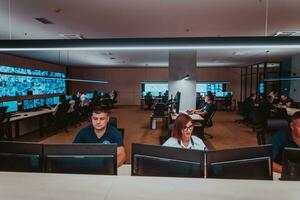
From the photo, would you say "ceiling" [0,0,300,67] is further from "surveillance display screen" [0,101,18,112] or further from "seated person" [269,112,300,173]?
"seated person" [269,112,300,173]

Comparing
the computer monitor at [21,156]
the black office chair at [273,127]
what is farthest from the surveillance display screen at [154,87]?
the computer monitor at [21,156]

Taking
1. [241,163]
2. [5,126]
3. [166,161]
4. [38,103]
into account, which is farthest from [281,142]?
[38,103]

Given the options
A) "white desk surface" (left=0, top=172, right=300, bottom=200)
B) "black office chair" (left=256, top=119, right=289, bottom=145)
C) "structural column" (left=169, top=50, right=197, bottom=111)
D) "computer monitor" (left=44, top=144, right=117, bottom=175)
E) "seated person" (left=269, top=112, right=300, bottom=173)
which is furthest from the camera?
"structural column" (left=169, top=50, right=197, bottom=111)

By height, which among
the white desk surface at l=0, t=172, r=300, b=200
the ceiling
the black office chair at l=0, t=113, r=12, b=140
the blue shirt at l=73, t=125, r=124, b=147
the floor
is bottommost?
the floor

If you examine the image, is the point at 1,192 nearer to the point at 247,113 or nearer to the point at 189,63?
the point at 189,63

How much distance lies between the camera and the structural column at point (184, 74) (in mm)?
6501

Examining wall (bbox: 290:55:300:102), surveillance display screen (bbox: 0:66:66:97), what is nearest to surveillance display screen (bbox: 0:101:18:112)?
surveillance display screen (bbox: 0:66:66:97)

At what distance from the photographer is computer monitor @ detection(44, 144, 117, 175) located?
52.7 inches

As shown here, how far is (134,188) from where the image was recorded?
4.36 feet

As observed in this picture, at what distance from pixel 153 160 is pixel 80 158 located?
46cm

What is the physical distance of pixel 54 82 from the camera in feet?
34.0

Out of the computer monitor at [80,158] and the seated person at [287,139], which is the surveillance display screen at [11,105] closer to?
the computer monitor at [80,158]

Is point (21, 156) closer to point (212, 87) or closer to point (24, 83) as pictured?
point (24, 83)

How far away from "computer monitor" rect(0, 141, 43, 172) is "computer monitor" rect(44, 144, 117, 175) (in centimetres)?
5
